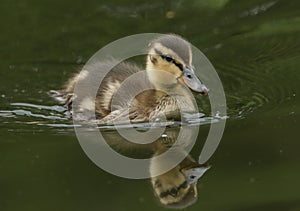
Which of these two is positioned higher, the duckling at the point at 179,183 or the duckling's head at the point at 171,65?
the duckling's head at the point at 171,65

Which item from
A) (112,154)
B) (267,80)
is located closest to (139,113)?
(112,154)

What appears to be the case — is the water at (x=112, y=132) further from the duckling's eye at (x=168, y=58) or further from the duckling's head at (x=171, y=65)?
the duckling's eye at (x=168, y=58)

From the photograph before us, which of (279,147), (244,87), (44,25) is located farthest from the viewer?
(44,25)

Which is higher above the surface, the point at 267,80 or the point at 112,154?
the point at 267,80

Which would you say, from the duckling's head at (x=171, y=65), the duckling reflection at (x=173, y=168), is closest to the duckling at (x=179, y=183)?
the duckling reflection at (x=173, y=168)

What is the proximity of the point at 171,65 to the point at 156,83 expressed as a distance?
21cm

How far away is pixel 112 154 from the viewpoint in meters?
3.63

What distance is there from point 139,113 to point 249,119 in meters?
0.59

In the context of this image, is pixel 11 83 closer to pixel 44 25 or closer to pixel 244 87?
pixel 44 25

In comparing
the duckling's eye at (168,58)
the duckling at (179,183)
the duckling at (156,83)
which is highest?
the duckling's eye at (168,58)

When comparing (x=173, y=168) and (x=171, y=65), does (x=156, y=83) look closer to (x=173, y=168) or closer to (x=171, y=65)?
(x=171, y=65)

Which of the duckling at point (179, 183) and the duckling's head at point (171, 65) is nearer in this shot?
the duckling at point (179, 183)

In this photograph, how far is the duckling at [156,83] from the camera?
13.1 ft

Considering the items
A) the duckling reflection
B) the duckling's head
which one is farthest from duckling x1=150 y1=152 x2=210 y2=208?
the duckling's head
